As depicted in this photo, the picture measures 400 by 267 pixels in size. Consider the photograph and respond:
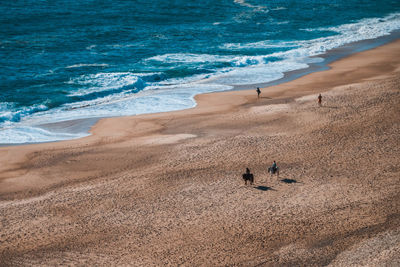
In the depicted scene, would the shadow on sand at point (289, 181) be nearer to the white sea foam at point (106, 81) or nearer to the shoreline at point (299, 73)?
the shoreline at point (299, 73)

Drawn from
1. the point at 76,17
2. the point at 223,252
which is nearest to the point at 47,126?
the point at 223,252

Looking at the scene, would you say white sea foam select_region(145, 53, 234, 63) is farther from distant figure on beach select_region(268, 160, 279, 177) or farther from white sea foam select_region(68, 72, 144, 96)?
distant figure on beach select_region(268, 160, 279, 177)

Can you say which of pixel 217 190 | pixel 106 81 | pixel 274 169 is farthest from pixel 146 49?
pixel 217 190

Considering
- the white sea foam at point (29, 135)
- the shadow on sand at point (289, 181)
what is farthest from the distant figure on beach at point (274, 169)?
the white sea foam at point (29, 135)

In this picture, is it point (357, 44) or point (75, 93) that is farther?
point (357, 44)

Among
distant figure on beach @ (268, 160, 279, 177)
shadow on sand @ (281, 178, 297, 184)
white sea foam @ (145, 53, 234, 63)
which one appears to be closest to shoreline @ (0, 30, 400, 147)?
white sea foam @ (145, 53, 234, 63)

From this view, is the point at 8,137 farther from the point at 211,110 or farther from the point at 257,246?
the point at 257,246
